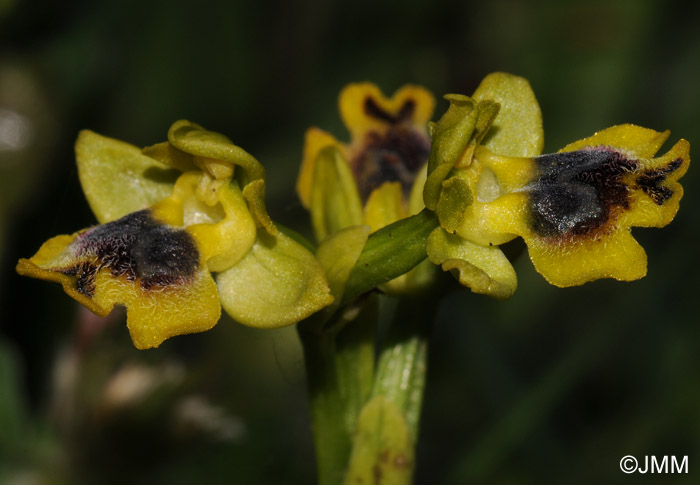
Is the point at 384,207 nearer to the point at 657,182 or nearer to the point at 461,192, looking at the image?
the point at 461,192

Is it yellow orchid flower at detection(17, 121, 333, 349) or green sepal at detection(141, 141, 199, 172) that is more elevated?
green sepal at detection(141, 141, 199, 172)

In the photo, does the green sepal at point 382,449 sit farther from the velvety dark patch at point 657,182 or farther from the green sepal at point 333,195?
the velvety dark patch at point 657,182

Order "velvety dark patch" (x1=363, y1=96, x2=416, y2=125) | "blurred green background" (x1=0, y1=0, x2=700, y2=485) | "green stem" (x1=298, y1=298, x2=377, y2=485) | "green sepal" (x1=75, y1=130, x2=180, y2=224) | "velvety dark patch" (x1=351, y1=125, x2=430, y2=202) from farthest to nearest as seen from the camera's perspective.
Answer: "blurred green background" (x1=0, y1=0, x2=700, y2=485) → "velvety dark patch" (x1=363, y1=96, x2=416, y2=125) → "velvety dark patch" (x1=351, y1=125, x2=430, y2=202) → "green sepal" (x1=75, y1=130, x2=180, y2=224) → "green stem" (x1=298, y1=298, x2=377, y2=485)

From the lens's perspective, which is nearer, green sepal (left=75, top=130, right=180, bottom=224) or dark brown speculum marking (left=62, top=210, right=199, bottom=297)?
dark brown speculum marking (left=62, top=210, right=199, bottom=297)

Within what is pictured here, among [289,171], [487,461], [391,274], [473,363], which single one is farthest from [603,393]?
[391,274]

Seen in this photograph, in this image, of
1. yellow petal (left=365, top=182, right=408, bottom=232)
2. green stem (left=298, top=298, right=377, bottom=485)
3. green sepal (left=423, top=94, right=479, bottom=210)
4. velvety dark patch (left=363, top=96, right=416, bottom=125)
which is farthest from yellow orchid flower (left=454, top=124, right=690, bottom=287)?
velvety dark patch (left=363, top=96, right=416, bottom=125)

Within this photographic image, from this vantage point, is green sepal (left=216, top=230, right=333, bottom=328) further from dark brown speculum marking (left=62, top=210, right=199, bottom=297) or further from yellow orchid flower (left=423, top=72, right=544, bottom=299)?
yellow orchid flower (left=423, top=72, right=544, bottom=299)

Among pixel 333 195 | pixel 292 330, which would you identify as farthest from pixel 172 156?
pixel 292 330

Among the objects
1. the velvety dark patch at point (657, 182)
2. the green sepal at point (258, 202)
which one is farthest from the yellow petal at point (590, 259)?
the green sepal at point (258, 202)
